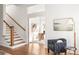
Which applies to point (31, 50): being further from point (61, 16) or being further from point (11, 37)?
point (61, 16)

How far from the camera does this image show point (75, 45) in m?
1.99

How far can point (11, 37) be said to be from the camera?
6.54 ft

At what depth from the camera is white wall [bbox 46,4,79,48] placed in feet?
6.51

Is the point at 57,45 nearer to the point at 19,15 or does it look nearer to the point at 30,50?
the point at 30,50

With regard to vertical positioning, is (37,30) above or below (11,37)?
above

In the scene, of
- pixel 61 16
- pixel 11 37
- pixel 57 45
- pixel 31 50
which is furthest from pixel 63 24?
pixel 11 37

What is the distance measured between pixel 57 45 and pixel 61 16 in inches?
21.7

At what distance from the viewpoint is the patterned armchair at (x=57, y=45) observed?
2006 mm

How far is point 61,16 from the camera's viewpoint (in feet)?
6.57

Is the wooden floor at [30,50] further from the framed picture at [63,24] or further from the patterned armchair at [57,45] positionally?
the framed picture at [63,24]

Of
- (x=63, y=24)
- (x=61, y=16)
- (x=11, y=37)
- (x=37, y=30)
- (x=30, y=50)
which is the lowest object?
(x=30, y=50)

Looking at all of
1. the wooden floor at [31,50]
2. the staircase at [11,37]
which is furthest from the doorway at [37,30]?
the staircase at [11,37]
